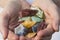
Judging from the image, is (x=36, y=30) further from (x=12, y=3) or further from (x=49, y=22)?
(x=12, y=3)

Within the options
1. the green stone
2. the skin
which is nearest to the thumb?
the skin

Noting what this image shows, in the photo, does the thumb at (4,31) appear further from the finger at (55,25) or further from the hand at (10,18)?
the finger at (55,25)

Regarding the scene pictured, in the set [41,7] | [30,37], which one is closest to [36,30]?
[30,37]

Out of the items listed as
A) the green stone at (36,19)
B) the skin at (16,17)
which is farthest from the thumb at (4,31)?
the green stone at (36,19)

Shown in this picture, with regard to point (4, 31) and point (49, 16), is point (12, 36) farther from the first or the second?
point (49, 16)

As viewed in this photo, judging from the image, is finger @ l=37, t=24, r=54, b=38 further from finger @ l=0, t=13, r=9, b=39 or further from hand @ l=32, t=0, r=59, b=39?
finger @ l=0, t=13, r=9, b=39

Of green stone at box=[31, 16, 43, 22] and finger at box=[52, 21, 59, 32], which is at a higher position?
green stone at box=[31, 16, 43, 22]

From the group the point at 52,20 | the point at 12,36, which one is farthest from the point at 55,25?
the point at 12,36
